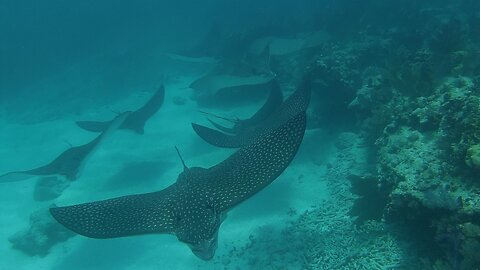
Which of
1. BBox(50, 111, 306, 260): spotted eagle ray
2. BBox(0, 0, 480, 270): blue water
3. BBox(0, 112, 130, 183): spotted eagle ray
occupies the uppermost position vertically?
BBox(50, 111, 306, 260): spotted eagle ray

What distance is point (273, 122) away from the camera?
9.13 m

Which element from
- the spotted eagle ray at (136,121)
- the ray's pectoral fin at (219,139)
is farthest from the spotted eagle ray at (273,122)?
the spotted eagle ray at (136,121)

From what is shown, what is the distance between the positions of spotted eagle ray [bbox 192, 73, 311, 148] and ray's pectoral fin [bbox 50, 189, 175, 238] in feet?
10.3

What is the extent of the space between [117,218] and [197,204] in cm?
149

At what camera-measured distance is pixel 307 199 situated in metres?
9.16

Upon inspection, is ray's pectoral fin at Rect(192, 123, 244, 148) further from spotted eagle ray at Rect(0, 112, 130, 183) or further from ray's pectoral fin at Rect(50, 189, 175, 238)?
spotted eagle ray at Rect(0, 112, 130, 183)

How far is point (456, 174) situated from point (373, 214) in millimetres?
2067

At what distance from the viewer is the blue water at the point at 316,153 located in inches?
227

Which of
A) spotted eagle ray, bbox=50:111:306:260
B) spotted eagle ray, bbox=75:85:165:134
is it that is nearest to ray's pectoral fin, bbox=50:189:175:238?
spotted eagle ray, bbox=50:111:306:260

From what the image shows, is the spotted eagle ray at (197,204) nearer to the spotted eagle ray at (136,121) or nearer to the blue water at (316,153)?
the blue water at (316,153)

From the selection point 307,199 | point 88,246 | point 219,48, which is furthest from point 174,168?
point 219,48

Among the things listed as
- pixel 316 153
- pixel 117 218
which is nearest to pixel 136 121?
pixel 316 153

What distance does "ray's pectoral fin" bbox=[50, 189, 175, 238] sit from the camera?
5.87 m

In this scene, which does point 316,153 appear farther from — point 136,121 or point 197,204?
point 136,121
